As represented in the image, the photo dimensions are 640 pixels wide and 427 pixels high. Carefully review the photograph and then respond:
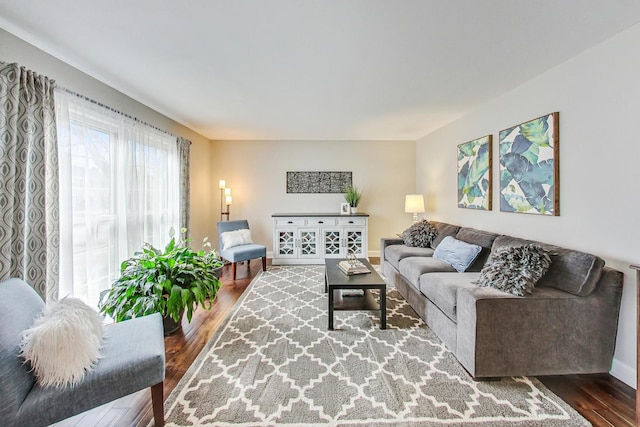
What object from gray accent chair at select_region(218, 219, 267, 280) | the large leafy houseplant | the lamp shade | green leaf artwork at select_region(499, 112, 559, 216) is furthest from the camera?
the lamp shade

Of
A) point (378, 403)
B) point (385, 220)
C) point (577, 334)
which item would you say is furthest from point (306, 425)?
point (385, 220)

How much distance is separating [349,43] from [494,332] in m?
2.27

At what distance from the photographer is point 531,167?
249cm

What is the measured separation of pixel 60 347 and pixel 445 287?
2.48m

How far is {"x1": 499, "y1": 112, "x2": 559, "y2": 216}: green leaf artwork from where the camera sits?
2271mm

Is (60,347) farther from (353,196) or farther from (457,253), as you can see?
(353,196)

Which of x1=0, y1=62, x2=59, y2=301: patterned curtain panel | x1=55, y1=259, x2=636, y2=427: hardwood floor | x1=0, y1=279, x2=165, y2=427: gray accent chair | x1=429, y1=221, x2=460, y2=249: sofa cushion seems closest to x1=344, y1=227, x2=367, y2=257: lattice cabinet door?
x1=429, y1=221, x2=460, y2=249: sofa cushion

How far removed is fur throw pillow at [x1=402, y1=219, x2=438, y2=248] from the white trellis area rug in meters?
1.46

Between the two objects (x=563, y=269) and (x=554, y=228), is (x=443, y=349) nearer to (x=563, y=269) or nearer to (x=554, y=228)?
(x=563, y=269)

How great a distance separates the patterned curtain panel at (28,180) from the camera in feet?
5.43

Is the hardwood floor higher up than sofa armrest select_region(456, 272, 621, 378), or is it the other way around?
sofa armrest select_region(456, 272, 621, 378)

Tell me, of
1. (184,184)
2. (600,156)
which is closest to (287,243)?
(184,184)

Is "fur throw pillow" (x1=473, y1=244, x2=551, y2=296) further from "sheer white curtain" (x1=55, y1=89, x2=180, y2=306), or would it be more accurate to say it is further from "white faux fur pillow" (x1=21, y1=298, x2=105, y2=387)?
"sheer white curtain" (x1=55, y1=89, x2=180, y2=306)

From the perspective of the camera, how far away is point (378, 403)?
5.21 ft
